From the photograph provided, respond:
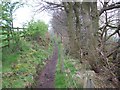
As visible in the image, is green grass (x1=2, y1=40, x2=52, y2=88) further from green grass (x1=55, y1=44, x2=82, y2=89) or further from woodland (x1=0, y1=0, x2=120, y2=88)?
green grass (x1=55, y1=44, x2=82, y2=89)

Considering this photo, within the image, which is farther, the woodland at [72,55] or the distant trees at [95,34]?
the distant trees at [95,34]

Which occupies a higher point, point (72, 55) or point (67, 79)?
point (72, 55)

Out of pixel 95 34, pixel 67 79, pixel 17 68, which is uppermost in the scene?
pixel 95 34

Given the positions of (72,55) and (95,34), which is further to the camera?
(72,55)

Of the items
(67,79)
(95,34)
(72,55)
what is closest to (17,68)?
(67,79)

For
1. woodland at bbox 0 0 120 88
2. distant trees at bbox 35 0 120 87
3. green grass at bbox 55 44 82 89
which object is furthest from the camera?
distant trees at bbox 35 0 120 87

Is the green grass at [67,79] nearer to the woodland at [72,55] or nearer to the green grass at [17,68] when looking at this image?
the woodland at [72,55]

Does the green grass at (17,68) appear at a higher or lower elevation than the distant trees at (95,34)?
lower

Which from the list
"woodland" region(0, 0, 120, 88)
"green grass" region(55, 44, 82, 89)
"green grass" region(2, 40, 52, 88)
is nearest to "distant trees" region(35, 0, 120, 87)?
"woodland" region(0, 0, 120, 88)

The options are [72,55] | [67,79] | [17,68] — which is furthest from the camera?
[72,55]

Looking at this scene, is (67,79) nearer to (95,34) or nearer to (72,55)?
(95,34)

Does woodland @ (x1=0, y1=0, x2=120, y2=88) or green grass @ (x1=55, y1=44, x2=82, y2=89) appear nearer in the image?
green grass @ (x1=55, y1=44, x2=82, y2=89)

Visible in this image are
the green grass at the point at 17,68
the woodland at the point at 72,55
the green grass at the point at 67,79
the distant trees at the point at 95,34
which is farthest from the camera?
the distant trees at the point at 95,34

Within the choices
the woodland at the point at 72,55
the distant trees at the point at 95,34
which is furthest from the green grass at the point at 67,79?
the distant trees at the point at 95,34
